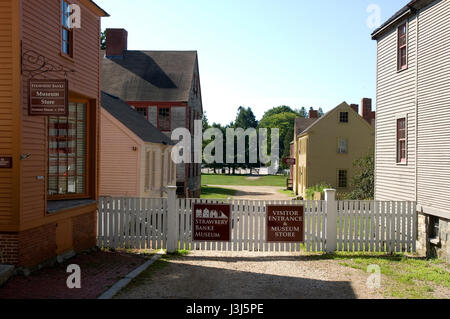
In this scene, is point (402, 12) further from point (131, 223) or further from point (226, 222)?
point (131, 223)

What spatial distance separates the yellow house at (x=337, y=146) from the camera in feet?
127

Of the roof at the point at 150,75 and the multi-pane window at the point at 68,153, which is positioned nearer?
the multi-pane window at the point at 68,153

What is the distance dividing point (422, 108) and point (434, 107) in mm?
714

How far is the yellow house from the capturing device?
38.6 m

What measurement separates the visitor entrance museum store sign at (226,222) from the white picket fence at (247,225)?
0.52ft

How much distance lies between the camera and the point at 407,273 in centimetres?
1048

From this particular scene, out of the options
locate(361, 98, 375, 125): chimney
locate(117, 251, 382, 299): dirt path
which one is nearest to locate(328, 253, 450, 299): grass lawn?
locate(117, 251, 382, 299): dirt path

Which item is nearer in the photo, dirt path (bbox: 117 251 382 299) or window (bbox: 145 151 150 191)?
dirt path (bbox: 117 251 382 299)

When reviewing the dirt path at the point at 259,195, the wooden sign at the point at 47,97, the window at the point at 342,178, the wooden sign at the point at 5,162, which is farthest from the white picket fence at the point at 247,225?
the window at the point at 342,178

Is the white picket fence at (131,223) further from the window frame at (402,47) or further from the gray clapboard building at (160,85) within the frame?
the gray clapboard building at (160,85)

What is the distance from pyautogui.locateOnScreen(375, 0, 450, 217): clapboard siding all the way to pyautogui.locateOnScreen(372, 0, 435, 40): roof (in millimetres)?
210

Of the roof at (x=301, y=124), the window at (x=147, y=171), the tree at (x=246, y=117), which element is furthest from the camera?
the tree at (x=246, y=117)

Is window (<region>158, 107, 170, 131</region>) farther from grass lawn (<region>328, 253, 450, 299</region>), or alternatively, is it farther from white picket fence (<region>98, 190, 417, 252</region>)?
grass lawn (<region>328, 253, 450, 299</region>)

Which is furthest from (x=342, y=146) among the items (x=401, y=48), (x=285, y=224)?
(x=285, y=224)
